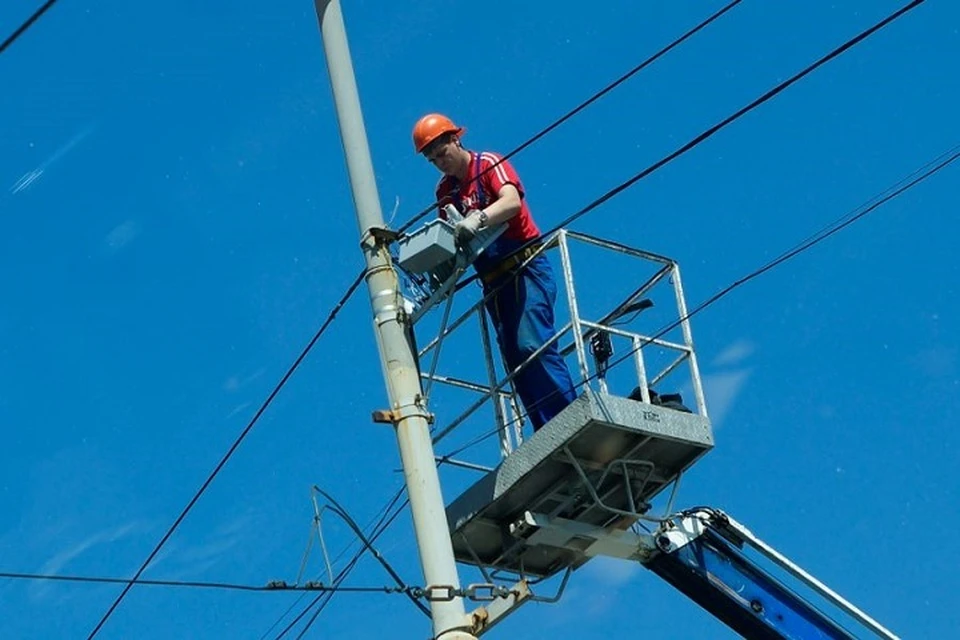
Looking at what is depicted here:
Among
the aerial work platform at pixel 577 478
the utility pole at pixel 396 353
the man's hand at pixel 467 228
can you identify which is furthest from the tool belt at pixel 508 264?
the utility pole at pixel 396 353

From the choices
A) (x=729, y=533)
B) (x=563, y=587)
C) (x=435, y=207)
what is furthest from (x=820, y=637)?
(x=435, y=207)

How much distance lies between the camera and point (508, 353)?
12.8 m

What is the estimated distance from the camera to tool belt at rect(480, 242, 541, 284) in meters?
12.7

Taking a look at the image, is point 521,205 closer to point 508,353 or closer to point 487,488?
point 508,353

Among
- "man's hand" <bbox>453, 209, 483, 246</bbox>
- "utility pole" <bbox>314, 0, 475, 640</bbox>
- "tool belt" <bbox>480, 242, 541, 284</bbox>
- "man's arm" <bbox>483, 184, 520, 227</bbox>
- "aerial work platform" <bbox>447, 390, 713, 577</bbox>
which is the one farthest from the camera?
"tool belt" <bbox>480, 242, 541, 284</bbox>

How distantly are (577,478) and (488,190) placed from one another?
212 cm

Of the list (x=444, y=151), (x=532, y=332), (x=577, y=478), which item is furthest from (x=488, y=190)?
(x=577, y=478)

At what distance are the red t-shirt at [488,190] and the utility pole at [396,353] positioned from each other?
1.21 metres

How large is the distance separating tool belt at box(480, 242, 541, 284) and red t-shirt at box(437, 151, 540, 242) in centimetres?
9

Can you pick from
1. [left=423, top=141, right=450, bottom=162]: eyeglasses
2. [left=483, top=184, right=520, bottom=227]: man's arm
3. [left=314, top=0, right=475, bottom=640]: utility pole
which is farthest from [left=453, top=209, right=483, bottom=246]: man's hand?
[left=423, top=141, right=450, bottom=162]: eyeglasses

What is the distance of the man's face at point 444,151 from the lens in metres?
12.8

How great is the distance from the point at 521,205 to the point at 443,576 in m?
3.35

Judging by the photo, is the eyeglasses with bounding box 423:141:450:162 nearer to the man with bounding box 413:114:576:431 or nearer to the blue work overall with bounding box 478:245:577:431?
the man with bounding box 413:114:576:431

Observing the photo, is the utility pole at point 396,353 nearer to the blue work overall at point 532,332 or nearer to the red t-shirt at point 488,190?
the red t-shirt at point 488,190
